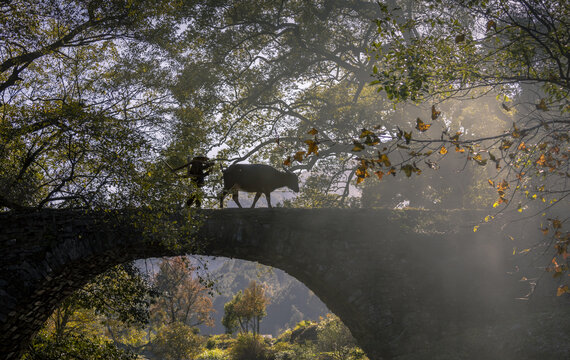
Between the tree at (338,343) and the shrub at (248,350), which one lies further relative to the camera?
the shrub at (248,350)

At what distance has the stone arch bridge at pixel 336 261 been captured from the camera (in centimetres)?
938

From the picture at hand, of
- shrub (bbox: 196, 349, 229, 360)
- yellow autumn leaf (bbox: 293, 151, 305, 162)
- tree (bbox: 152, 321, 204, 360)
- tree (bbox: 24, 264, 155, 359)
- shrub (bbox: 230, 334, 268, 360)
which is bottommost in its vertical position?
shrub (bbox: 196, 349, 229, 360)

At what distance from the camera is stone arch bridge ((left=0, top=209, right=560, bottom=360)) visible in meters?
9.38

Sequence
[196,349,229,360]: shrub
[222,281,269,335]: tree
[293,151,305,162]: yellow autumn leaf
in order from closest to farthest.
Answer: [293,151,305,162]: yellow autumn leaf
[196,349,229,360]: shrub
[222,281,269,335]: tree

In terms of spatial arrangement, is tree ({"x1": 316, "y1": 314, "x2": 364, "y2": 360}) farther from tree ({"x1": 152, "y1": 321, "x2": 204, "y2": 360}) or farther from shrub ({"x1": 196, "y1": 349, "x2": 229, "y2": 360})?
tree ({"x1": 152, "y1": 321, "x2": 204, "y2": 360})

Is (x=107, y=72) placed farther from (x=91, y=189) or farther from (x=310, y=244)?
(x=310, y=244)

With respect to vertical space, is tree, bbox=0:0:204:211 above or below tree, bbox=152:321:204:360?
above

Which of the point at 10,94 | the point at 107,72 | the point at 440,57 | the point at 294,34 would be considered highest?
the point at 294,34

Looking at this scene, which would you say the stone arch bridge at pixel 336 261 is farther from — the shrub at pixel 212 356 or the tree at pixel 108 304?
the shrub at pixel 212 356

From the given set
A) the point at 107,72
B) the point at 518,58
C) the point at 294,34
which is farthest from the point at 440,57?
the point at 294,34

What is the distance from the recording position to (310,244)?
1210 centimetres

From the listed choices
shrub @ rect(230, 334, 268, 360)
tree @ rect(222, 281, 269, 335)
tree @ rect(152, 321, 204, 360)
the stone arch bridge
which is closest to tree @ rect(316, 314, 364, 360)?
shrub @ rect(230, 334, 268, 360)

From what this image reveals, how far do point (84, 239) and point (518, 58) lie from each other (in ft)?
37.8

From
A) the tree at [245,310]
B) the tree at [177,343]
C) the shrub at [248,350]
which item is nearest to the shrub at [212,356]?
the tree at [177,343]
